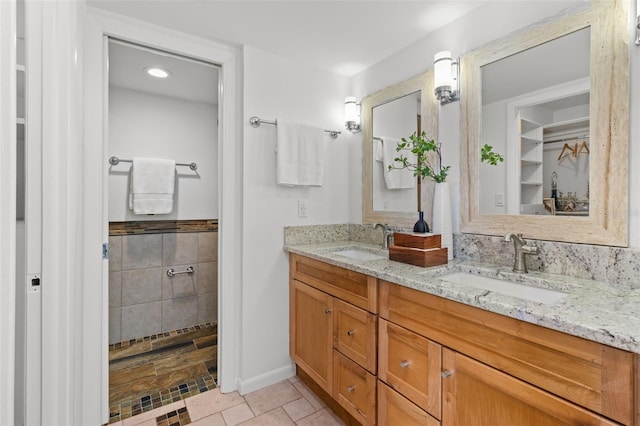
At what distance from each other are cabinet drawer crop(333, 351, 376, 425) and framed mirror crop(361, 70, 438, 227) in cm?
90

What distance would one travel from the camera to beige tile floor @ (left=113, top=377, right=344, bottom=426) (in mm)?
1684

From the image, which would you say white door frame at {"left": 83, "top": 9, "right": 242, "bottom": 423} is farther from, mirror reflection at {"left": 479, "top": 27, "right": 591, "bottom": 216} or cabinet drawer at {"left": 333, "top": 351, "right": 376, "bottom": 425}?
mirror reflection at {"left": 479, "top": 27, "right": 591, "bottom": 216}

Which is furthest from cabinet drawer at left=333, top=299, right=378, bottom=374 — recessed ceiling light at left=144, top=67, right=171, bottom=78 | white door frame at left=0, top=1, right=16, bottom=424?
recessed ceiling light at left=144, top=67, right=171, bottom=78

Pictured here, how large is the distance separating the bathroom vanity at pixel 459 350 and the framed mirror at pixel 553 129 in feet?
0.89

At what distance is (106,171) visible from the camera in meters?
1.66

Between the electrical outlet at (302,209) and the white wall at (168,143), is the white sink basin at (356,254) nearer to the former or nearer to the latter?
the electrical outlet at (302,209)

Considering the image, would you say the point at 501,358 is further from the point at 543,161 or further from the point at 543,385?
the point at 543,161

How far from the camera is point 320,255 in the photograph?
1.75m

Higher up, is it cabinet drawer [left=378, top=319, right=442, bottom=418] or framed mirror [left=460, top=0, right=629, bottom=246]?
framed mirror [left=460, top=0, right=629, bottom=246]

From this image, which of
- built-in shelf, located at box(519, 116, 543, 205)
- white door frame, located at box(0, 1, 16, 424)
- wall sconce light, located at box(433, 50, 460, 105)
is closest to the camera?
white door frame, located at box(0, 1, 16, 424)

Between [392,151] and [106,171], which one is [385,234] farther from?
[106,171]

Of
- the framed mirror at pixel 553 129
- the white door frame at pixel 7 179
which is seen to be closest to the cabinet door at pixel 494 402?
the framed mirror at pixel 553 129

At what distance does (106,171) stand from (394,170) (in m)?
1.69

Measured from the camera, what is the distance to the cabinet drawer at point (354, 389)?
4.59 feet
